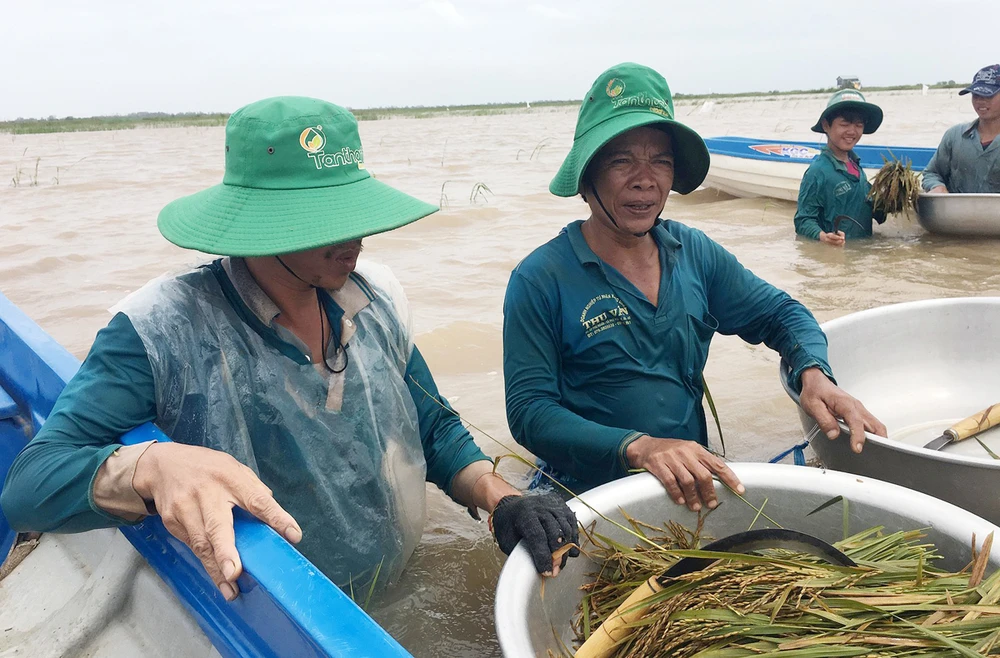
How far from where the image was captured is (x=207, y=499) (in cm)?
127

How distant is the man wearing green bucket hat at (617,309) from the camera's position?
2.19 m

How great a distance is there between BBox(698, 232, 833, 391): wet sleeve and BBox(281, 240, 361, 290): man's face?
1.27 m

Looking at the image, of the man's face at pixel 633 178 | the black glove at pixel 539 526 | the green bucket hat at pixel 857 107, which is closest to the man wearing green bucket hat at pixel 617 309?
the man's face at pixel 633 178

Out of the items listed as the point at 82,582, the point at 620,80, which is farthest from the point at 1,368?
the point at 620,80

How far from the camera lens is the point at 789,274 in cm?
638

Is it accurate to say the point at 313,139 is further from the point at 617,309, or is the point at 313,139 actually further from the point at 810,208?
the point at 810,208

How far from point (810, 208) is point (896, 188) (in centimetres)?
75

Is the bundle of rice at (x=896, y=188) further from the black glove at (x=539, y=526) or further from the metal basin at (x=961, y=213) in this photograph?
the black glove at (x=539, y=526)

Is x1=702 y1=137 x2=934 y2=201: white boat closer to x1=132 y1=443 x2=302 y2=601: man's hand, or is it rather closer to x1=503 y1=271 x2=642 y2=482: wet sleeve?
x1=503 y1=271 x2=642 y2=482: wet sleeve

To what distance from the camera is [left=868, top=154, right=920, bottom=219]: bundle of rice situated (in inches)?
245

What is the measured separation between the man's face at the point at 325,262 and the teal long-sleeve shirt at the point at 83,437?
359 mm

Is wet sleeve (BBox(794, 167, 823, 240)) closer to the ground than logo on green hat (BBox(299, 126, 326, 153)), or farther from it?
closer to the ground

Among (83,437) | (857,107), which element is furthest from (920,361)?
(857,107)

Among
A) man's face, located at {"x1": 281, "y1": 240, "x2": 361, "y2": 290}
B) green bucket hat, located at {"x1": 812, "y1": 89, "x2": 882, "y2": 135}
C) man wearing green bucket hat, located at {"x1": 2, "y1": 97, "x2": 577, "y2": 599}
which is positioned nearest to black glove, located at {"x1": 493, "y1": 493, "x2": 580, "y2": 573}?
man wearing green bucket hat, located at {"x1": 2, "y1": 97, "x2": 577, "y2": 599}
